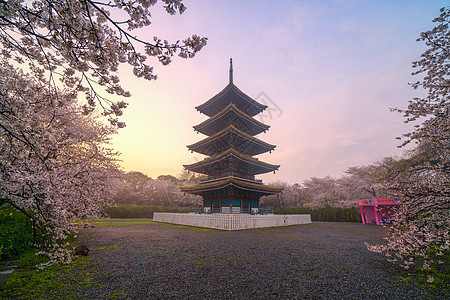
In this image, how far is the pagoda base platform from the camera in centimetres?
1234

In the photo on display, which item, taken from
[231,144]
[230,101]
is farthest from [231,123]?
[230,101]

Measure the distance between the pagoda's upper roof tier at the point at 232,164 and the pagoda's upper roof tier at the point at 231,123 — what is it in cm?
431

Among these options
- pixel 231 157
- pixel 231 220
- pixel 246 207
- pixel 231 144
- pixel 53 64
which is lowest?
pixel 231 220

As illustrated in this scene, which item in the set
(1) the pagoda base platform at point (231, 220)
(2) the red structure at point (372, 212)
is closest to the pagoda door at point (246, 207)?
(1) the pagoda base platform at point (231, 220)

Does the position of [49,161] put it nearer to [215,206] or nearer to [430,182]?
[430,182]

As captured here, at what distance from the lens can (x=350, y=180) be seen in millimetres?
28500

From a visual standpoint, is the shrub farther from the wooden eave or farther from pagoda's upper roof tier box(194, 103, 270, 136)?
pagoda's upper roof tier box(194, 103, 270, 136)

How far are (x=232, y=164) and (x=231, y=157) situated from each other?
74 cm

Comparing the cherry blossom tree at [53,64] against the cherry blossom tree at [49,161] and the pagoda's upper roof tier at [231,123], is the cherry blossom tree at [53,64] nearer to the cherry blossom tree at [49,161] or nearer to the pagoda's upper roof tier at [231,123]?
the cherry blossom tree at [49,161]

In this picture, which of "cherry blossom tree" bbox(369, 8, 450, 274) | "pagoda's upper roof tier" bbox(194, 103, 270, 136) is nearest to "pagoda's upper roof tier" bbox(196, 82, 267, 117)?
"pagoda's upper roof tier" bbox(194, 103, 270, 136)

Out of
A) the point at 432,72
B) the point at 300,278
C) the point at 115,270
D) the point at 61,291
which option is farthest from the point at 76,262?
the point at 432,72

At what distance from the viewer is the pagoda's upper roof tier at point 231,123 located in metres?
19.1

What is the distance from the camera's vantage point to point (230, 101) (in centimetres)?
2077

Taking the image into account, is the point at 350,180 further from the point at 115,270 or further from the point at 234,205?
the point at 115,270
